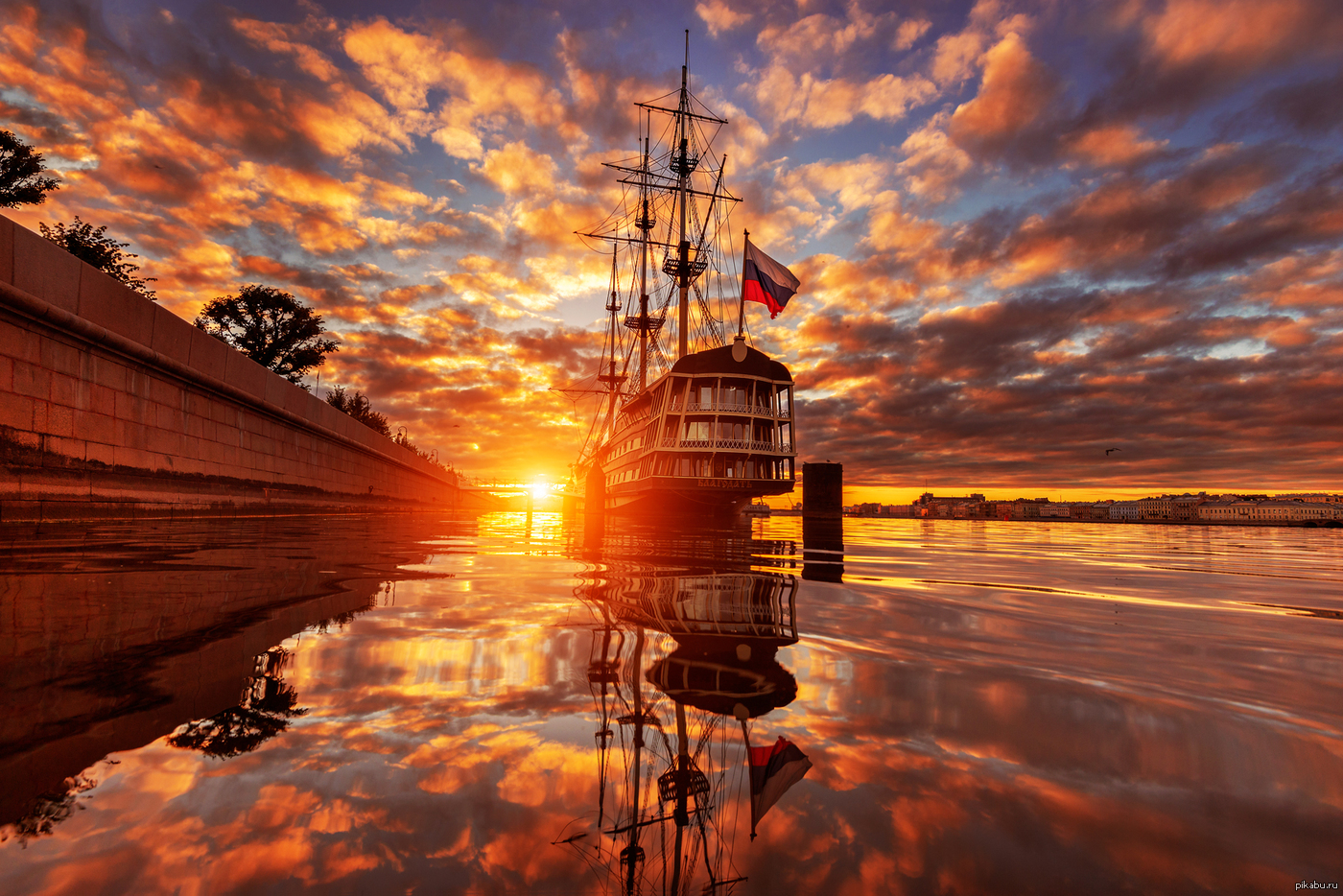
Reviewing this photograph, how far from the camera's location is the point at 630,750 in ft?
4.50

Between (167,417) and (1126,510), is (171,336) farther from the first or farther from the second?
(1126,510)

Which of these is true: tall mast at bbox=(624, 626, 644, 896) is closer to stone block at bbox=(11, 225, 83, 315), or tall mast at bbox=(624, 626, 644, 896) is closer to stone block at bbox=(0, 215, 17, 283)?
stone block at bbox=(0, 215, 17, 283)

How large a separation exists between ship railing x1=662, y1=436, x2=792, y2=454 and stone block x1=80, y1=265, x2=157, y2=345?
1718 cm

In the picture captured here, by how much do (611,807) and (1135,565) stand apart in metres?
9.31

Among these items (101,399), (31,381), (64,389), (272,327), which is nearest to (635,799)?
(31,381)

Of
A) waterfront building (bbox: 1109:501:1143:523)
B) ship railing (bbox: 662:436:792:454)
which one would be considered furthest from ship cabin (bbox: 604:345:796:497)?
waterfront building (bbox: 1109:501:1143:523)

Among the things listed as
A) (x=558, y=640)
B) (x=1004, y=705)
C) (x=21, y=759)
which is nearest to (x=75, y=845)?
(x=21, y=759)

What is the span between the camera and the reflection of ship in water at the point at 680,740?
3.24 ft

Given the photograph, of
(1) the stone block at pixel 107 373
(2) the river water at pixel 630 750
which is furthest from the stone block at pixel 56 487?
(2) the river water at pixel 630 750

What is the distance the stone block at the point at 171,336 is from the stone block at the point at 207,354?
152 mm

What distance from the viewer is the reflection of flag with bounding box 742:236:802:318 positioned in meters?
23.1

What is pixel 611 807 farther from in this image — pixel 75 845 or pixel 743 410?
pixel 743 410

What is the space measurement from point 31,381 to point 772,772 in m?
10.7

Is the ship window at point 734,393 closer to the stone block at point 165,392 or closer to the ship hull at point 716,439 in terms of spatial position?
the ship hull at point 716,439
